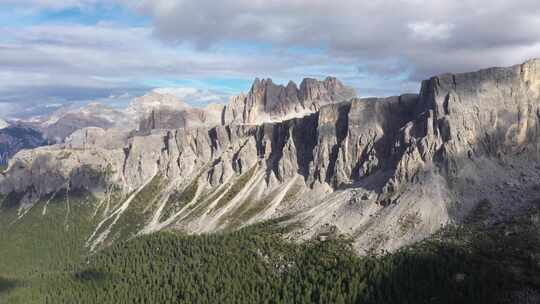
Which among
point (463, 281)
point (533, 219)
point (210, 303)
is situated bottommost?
point (210, 303)

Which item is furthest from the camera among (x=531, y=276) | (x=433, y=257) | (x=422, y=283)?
(x=433, y=257)

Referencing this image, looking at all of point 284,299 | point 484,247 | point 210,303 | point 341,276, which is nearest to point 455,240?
point 484,247

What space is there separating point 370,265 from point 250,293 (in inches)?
1647

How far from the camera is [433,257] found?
188 m

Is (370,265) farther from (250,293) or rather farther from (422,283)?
(250,293)

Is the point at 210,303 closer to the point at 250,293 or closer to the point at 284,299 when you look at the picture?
the point at 250,293

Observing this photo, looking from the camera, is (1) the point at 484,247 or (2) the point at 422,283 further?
(1) the point at 484,247

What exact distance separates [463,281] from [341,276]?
132 ft

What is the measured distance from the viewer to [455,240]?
200m

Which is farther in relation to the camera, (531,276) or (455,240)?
(455,240)

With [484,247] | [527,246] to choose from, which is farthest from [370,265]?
[527,246]

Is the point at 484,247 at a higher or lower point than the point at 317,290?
higher

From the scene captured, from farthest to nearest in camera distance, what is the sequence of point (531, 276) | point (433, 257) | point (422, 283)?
point (433, 257) → point (422, 283) → point (531, 276)

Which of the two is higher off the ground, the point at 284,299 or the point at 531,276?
the point at 531,276
